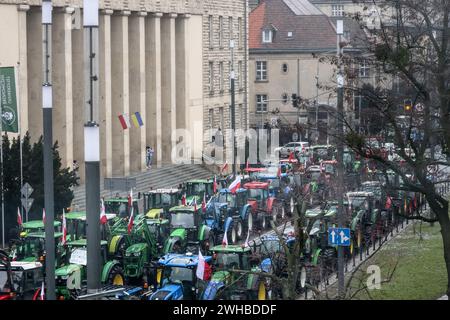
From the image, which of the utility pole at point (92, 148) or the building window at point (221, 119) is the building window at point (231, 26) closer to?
the building window at point (221, 119)

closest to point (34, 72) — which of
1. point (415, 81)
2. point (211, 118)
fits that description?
point (211, 118)

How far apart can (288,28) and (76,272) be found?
70393mm

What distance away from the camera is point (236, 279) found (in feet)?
77.2

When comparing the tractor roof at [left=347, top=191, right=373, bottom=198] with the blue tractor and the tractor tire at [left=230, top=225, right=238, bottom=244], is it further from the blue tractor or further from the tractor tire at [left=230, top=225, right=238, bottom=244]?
the tractor tire at [left=230, top=225, right=238, bottom=244]

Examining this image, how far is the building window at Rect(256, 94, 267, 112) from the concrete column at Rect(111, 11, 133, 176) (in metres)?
33.0

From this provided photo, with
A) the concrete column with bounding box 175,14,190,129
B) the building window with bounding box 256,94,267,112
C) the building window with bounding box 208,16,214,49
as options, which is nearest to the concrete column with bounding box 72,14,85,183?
the concrete column with bounding box 175,14,190,129

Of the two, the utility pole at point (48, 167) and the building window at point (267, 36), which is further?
the building window at point (267, 36)

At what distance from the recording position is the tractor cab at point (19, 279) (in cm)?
2450

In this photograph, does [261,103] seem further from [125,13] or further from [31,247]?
[31,247]

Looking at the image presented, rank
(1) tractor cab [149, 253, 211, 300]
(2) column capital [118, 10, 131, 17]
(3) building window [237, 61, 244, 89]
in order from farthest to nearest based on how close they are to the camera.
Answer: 1. (3) building window [237, 61, 244, 89]
2. (2) column capital [118, 10, 131, 17]
3. (1) tractor cab [149, 253, 211, 300]

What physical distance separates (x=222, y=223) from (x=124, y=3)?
79.3 feet

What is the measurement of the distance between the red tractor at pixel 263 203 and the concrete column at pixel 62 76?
11032 millimetres

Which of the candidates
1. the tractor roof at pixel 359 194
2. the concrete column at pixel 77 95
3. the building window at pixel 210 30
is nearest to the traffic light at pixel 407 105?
the tractor roof at pixel 359 194

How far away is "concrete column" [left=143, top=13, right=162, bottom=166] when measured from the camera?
2596 inches
